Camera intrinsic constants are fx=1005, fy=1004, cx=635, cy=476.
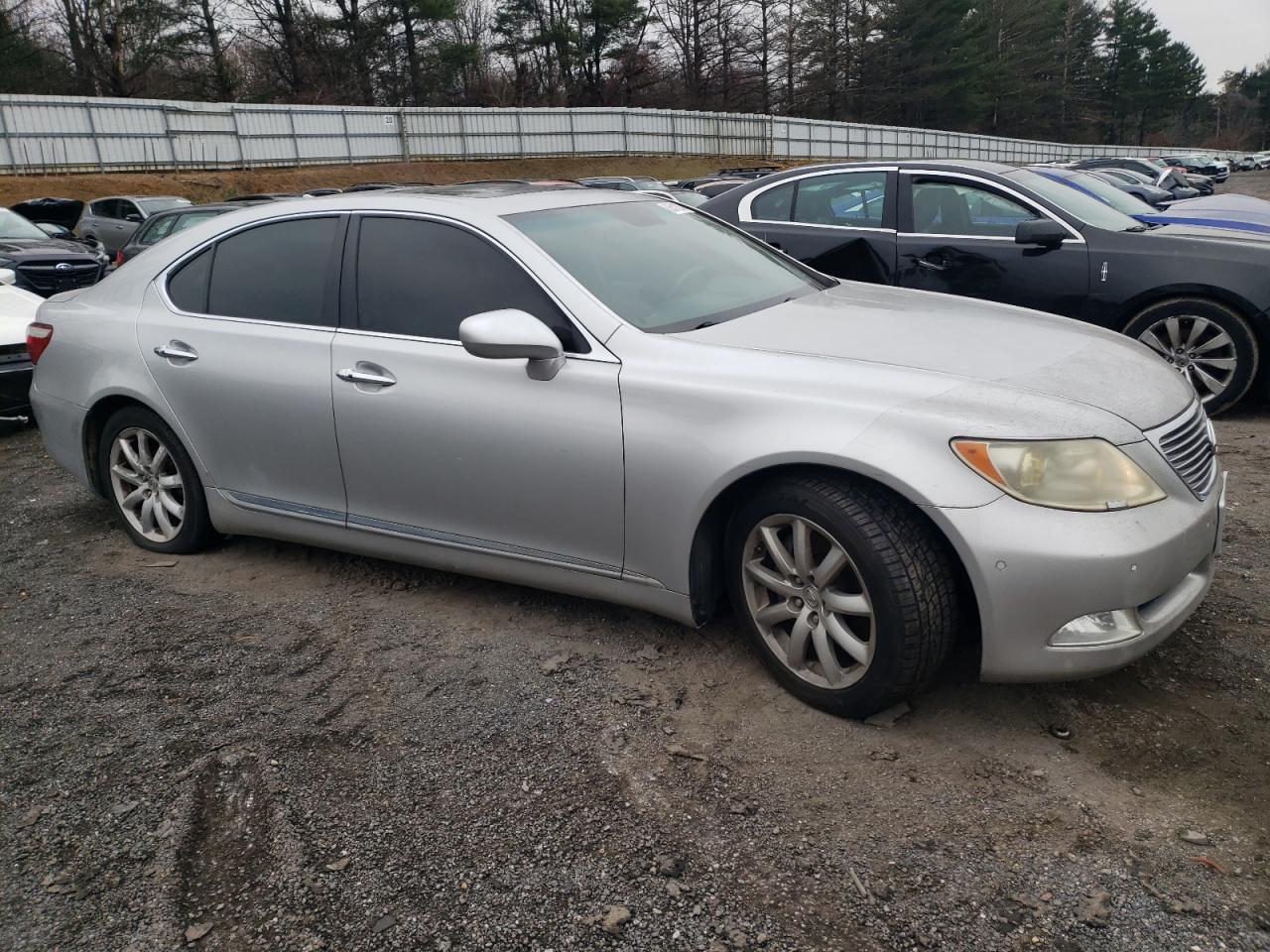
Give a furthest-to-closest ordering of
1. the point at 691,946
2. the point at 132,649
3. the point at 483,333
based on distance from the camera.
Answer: the point at 132,649 → the point at 483,333 → the point at 691,946

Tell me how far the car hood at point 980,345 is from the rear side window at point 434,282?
2.04 ft

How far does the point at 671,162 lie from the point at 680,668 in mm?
44734

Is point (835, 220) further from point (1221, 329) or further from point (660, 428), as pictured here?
point (660, 428)

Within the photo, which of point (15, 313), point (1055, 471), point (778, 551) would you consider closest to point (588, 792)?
point (778, 551)

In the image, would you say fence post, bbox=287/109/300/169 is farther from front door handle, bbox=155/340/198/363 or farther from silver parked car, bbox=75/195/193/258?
front door handle, bbox=155/340/198/363

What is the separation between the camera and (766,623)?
9.96 feet

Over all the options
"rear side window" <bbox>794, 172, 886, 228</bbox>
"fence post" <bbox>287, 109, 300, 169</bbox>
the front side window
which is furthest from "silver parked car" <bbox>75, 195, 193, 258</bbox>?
"fence post" <bbox>287, 109, 300, 169</bbox>

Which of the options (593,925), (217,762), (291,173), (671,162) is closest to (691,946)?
(593,925)

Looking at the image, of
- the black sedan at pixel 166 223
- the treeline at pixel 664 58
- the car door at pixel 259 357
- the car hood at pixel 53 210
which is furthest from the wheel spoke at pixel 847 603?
the treeline at pixel 664 58

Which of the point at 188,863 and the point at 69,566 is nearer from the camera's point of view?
the point at 188,863

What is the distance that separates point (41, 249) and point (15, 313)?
6256mm

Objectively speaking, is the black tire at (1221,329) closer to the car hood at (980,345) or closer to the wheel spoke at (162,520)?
the car hood at (980,345)

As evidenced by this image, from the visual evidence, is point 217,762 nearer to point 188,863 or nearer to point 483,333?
point 188,863

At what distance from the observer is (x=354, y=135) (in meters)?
38.0
